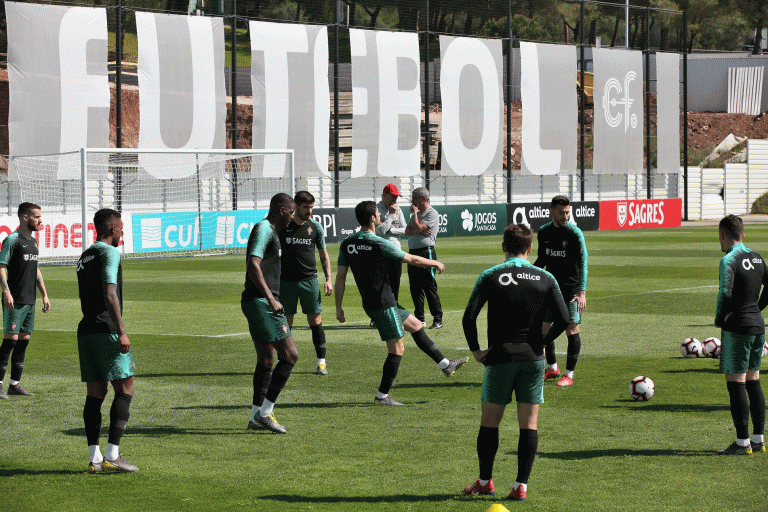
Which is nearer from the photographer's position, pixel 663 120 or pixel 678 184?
pixel 663 120

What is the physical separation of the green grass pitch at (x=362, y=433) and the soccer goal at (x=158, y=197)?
1398 centimetres

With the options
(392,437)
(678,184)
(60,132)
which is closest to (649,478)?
(392,437)

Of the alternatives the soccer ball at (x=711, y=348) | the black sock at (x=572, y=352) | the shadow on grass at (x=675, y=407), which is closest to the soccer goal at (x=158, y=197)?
the soccer ball at (x=711, y=348)

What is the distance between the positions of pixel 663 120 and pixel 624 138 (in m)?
3.08

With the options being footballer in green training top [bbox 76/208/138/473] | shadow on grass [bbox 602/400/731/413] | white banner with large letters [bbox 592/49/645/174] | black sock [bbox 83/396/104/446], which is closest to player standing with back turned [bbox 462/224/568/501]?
footballer in green training top [bbox 76/208/138/473]

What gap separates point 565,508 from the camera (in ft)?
22.2

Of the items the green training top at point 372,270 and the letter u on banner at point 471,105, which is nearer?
the green training top at point 372,270

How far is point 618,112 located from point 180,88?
73.8 feet

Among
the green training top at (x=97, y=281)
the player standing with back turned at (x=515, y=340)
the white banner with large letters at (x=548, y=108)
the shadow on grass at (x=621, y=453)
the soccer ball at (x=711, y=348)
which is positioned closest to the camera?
the player standing with back turned at (x=515, y=340)

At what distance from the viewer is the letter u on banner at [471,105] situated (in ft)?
138

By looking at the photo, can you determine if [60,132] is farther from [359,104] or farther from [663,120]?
[663,120]

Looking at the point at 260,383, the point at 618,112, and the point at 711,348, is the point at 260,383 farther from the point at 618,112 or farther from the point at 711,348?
the point at 618,112

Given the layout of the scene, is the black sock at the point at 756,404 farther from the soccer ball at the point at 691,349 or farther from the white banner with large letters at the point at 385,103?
the white banner with large letters at the point at 385,103

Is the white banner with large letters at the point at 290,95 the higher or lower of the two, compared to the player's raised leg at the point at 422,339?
higher
